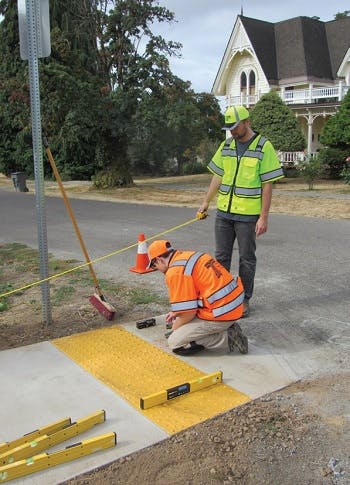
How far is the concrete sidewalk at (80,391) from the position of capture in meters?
2.74

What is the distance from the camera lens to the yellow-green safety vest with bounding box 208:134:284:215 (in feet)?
14.6

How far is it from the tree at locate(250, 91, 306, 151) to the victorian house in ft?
19.1

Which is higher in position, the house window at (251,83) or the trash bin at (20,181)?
the house window at (251,83)

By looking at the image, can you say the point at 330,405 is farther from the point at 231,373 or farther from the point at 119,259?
the point at 119,259

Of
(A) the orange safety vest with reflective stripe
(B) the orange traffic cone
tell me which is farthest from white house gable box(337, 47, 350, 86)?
(A) the orange safety vest with reflective stripe

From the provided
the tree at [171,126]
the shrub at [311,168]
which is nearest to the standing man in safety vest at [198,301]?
the shrub at [311,168]

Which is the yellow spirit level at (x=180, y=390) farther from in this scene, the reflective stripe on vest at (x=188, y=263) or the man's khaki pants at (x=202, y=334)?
the reflective stripe on vest at (x=188, y=263)

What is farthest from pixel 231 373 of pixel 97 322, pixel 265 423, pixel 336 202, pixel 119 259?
pixel 336 202

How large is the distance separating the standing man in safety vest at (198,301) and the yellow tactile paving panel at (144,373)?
0.74ft

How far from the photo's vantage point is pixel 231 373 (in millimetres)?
3586

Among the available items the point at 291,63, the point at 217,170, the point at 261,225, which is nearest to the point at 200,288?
the point at 261,225

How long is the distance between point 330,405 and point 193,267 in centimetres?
129

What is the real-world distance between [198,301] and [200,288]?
11cm

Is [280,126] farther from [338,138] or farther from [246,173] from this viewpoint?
[246,173]
